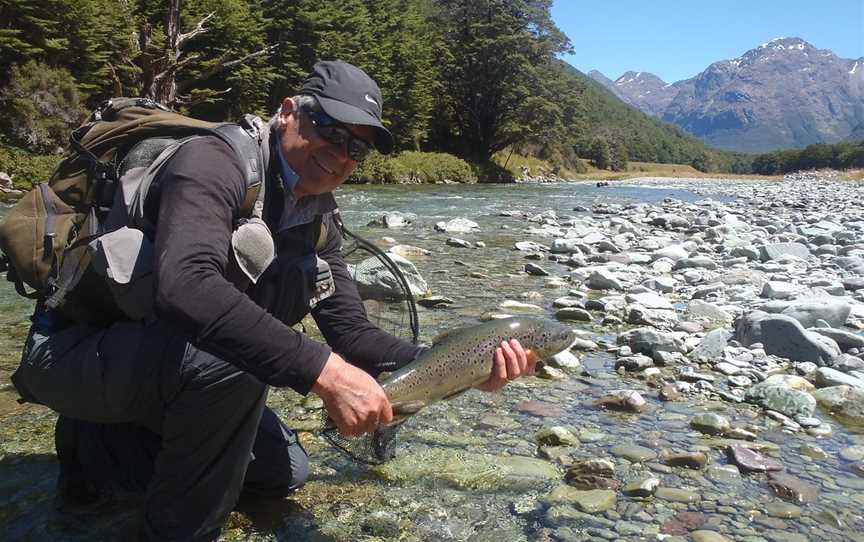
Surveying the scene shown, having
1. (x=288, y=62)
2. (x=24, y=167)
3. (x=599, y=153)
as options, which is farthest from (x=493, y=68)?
(x=599, y=153)

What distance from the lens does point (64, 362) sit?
2416 mm

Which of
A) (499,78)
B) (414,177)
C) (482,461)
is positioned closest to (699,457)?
(482,461)

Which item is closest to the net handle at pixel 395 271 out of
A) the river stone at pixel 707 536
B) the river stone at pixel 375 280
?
the river stone at pixel 375 280

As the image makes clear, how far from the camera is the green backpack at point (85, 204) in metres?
Result: 2.42

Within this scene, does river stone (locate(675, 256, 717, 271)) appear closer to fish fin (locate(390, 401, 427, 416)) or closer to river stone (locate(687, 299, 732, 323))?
river stone (locate(687, 299, 732, 323))

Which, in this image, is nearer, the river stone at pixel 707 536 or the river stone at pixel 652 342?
the river stone at pixel 707 536

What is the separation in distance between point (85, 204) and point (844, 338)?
20.6 feet

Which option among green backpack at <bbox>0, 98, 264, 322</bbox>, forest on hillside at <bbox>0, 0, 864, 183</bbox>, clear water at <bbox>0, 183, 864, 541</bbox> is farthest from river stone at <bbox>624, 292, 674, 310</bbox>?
forest on hillside at <bbox>0, 0, 864, 183</bbox>

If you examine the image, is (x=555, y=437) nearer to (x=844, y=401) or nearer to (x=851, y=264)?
(x=844, y=401)

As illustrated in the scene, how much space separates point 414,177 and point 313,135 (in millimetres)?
39432

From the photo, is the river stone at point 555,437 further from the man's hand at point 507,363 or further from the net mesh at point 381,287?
the man's hand at point 507,363

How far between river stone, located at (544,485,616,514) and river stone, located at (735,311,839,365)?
327cm

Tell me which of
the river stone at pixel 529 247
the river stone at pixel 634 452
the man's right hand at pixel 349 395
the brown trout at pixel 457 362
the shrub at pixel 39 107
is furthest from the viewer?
the shrub at pixel 39 107

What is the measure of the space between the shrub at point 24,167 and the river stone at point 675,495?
20.0 meters
